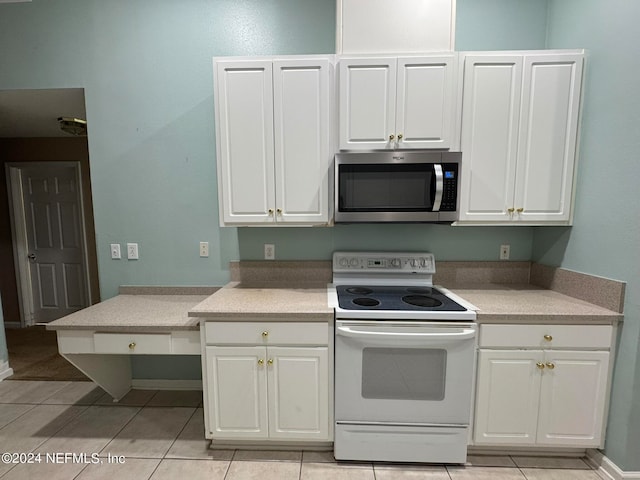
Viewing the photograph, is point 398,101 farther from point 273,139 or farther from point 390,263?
point 390,263

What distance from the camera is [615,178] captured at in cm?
164

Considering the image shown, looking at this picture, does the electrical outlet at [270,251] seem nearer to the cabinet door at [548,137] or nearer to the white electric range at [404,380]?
the white electric range at [404,380]

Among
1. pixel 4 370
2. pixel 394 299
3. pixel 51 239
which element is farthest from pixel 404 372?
pixel 51 239

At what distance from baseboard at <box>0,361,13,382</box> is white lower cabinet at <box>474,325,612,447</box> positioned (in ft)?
12.4

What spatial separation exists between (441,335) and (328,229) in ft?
3.49

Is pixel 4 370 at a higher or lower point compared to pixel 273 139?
lower

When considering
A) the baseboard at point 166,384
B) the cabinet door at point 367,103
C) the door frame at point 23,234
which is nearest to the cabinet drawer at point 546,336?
the cabinet door at point 367,103

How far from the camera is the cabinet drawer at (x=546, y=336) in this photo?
1630mm

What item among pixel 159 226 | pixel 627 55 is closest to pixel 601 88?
pixel 627 55

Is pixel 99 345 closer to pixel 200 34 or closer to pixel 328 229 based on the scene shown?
pixel 328 229

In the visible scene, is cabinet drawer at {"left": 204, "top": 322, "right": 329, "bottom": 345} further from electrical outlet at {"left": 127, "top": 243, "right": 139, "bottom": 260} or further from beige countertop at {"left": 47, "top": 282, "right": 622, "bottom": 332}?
electrical outlet at {"left": 127, "top": 243, "right": 139, "bottom": 260}

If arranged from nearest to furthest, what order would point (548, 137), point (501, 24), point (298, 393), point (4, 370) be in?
point (298, 393)
point (548, 137)
point (501, 24)
point (4, 370)

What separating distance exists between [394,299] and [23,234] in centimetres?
471

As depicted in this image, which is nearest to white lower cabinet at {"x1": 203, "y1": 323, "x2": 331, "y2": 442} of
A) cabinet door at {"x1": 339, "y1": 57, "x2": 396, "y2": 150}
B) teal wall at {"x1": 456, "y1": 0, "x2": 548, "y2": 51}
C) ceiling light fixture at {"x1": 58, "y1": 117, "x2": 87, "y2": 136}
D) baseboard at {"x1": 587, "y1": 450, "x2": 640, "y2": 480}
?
cabinet door at {"x1": 339, "y1": 57, "x2": 396, "y2": 150}
